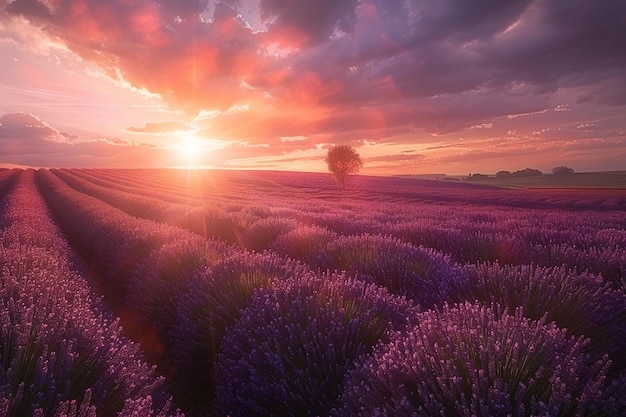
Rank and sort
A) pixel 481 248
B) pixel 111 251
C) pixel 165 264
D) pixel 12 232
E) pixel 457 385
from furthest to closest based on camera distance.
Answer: pixel 111 251, pixel 12 232, pixel 481 248, pixel 165 264, pixel 457 385

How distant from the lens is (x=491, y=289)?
3686 mm

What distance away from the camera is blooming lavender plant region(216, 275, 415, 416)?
270 centimetres

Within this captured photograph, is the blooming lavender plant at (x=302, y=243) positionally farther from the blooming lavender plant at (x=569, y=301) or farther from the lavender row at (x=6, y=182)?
the lavender row at (x=6, y=182)

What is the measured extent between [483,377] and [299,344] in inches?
51.5

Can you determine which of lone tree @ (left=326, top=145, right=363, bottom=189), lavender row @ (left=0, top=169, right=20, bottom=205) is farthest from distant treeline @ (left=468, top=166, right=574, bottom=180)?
lavender row @ (left=0, top=169, right=20, bottom=205)

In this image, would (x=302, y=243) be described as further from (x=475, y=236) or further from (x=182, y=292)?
(x=475, y=236)

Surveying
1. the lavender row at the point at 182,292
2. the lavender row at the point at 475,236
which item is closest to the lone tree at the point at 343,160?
the lavender row at the point at 475,236

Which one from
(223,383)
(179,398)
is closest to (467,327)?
(223,383)

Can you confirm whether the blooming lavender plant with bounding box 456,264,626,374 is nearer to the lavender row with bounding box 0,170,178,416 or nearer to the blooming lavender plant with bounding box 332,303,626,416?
the blooming lavender plant with bounding box 332,303,626,416

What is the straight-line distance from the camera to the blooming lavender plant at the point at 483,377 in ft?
5.68

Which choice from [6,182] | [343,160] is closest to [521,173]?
[343,160]

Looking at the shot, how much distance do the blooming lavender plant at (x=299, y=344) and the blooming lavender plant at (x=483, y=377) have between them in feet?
1.15

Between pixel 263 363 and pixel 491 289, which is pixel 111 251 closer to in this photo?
pixel 263 363

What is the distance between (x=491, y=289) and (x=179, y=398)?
289 cm
